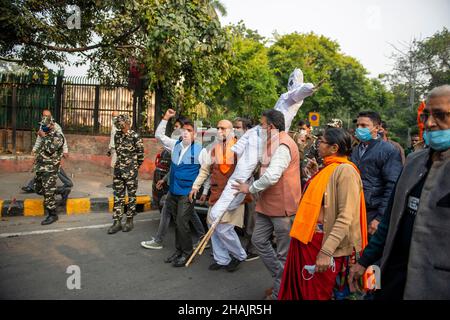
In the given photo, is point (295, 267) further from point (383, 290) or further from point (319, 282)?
point (383, 290)

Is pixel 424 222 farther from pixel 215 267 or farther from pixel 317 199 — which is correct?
pixel 215 267

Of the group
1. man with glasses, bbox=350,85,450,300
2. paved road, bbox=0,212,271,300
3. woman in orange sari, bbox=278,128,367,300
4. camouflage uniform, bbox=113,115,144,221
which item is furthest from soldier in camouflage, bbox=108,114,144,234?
man with glasses, bbox=350,85,450,300

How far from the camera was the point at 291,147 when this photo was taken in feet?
11.9

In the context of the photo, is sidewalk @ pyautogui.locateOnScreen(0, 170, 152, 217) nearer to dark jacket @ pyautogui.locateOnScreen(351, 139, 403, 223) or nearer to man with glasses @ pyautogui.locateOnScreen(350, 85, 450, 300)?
dark jacket @ pyautogui.locateOnScreen(351, 139, 403, 223)

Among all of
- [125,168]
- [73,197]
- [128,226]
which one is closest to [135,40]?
[73,197]

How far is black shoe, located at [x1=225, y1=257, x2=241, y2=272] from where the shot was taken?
174 inches

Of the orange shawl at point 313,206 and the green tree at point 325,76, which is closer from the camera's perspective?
the orange shawl at point 313,206

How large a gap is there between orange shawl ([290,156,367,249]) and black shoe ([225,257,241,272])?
70.9 inches

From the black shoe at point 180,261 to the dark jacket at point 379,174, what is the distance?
7.25 ft

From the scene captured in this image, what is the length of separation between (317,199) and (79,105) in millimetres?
9692

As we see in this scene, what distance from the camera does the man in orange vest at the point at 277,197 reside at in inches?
139

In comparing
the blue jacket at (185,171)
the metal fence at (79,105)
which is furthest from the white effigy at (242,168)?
the metal fence at (79,105)

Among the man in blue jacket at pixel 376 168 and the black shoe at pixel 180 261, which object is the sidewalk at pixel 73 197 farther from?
the man in blue jacket at pixel 376 168
